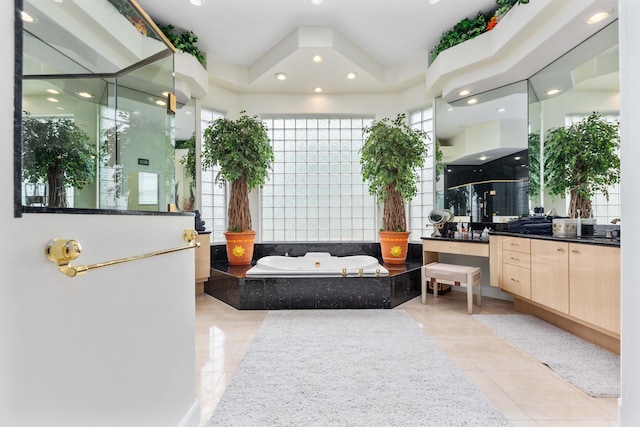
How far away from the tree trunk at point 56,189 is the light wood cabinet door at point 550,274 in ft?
10.6

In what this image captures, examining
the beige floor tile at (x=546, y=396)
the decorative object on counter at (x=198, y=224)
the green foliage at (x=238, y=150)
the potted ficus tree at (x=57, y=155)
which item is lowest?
the beige floor tile at (x=546, y=396)

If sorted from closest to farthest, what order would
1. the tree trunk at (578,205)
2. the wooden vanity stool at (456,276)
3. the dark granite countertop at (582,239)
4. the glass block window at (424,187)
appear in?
the dark granite countertop at (582,239), the tree trunk at (578,205), the wooden vanity stool at (456,276), the glass block window at (424,187)

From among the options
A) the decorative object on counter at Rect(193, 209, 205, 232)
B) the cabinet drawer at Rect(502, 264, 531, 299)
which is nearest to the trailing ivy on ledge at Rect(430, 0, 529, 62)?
the cabinet drawer at Rect(502, 264, 531, 299)

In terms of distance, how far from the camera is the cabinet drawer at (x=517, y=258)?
2.95 metres

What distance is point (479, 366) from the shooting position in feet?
6.94

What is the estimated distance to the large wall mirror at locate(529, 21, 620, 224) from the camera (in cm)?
270

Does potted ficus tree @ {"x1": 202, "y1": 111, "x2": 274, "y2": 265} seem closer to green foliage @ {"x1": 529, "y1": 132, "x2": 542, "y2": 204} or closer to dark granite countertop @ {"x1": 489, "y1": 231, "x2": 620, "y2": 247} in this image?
dark granite countertop @ {"x1": 489, "y1": 231, "x2": 620, "y2": 247}

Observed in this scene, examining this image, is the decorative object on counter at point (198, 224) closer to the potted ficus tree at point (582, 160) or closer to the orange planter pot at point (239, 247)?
the orange planter pot at point (239, 247)

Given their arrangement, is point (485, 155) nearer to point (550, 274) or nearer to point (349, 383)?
point (550, 274)

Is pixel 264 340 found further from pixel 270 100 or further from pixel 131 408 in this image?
pixel 270 100

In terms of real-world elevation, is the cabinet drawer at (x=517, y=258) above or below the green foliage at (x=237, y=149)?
below

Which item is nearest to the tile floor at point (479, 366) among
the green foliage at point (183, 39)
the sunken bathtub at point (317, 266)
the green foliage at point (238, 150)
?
the sunken bathtub at point (317, 266)

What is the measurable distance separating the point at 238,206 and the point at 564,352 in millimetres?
3747

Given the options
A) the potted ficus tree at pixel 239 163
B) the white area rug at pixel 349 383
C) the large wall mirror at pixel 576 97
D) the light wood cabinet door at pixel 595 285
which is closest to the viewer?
the white area rug at pixel 349 383
